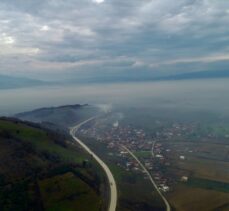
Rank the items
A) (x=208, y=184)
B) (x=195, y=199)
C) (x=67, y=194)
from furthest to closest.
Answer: (x=208, y=184)
(x=195, y=199)
(x=67, y=194)

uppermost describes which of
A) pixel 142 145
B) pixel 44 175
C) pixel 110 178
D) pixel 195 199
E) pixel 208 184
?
pixel 44 175

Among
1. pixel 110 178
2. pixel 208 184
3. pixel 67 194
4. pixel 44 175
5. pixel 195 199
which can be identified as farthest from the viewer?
pixel 110 178

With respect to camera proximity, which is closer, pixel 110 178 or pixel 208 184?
pixel 208 184

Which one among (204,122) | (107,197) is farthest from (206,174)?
(204,122)

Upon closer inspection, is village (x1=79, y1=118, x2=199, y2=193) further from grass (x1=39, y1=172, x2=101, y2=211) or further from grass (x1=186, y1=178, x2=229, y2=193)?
grass (x1=39, y1=172, x2=101, y2=211)

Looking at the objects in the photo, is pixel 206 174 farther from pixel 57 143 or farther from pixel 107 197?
pixel 57 143

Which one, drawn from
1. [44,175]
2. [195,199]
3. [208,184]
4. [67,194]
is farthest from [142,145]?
[67,194]

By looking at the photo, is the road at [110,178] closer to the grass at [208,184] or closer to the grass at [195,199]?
the grass at [195,199]

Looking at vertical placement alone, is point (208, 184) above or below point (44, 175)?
below

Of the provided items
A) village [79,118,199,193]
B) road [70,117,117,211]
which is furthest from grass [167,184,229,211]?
road [70,117,117,211]

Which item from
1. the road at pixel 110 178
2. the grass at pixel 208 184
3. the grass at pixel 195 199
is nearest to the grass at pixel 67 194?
the road at pixel 110 178

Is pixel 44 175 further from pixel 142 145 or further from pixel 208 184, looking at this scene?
pixel 142 145
